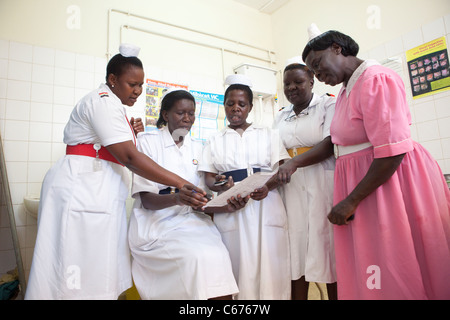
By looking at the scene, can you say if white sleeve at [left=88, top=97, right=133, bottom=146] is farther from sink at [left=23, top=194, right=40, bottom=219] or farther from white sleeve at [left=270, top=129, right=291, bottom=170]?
sink at [left=23, top=194, right=40, bottom=219]

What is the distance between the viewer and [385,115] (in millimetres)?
1154

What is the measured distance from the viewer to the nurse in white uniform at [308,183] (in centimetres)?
163

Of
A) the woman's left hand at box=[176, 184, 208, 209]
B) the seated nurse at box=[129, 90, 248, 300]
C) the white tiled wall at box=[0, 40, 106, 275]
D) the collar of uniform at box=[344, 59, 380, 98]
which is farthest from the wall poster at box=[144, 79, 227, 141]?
the collar of uniform at box=[344, 59, 380, 98]

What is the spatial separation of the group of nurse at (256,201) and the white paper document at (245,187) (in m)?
0.07

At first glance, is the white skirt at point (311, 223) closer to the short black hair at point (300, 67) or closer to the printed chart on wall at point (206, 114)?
the short black hair at point (300, 67)

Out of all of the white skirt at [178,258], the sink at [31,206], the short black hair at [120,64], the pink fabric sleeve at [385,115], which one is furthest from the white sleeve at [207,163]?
the sink at [31,206]

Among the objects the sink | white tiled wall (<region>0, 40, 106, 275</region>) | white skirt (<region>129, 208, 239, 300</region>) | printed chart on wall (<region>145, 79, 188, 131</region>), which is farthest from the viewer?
printed chart on wall (<region>145, 79, 188, 131</region>)

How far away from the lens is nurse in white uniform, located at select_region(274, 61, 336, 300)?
1.63 m

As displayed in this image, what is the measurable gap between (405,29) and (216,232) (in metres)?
2.81

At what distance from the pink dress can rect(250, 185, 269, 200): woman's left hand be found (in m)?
0.48

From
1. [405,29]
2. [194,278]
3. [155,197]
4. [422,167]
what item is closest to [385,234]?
[422,167]

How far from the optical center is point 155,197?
65.2 inches

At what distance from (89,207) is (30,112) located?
6.04ft

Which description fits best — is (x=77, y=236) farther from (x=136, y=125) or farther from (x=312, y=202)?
(x=312, y=202)
